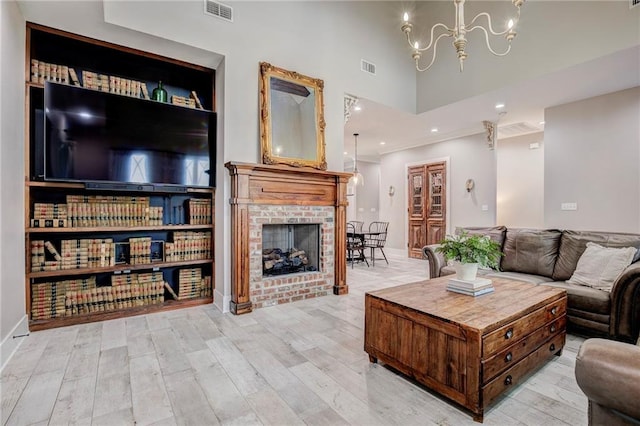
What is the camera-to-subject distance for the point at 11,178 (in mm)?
2549

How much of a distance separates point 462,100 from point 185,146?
431cm

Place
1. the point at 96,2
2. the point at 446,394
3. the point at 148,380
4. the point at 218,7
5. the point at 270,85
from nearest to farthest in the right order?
the point at 446,394 → the point at 148,380 → the point at 96,2 → the point at 218,7 → the point at 270,85

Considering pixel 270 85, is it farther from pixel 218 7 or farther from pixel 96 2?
pixel 96 2

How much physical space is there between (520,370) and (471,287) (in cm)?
57

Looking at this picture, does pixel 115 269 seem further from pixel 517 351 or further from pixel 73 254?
pixel 517 351

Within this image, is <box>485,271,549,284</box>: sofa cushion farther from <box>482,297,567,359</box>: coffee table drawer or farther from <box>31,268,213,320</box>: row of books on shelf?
<box>31,268,213,320</box>: row of books on shelf

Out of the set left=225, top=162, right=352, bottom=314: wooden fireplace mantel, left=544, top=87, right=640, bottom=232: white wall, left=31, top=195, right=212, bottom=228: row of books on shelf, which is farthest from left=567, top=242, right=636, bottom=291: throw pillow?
left=31, top=195, right=212, bottom=228: row of books on shelf

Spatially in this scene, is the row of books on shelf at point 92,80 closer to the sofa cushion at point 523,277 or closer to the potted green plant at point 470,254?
the potted green plant at point 470,254

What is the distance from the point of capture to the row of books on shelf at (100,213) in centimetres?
299

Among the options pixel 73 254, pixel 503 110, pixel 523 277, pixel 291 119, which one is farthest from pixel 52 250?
pixel 503 110

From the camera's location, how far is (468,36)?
4992 millimetres

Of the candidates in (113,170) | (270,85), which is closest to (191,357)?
(113,170)

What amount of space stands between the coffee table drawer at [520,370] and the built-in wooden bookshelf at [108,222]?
123 inches

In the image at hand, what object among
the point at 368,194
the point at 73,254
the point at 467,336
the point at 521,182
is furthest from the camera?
the point at 368,194
